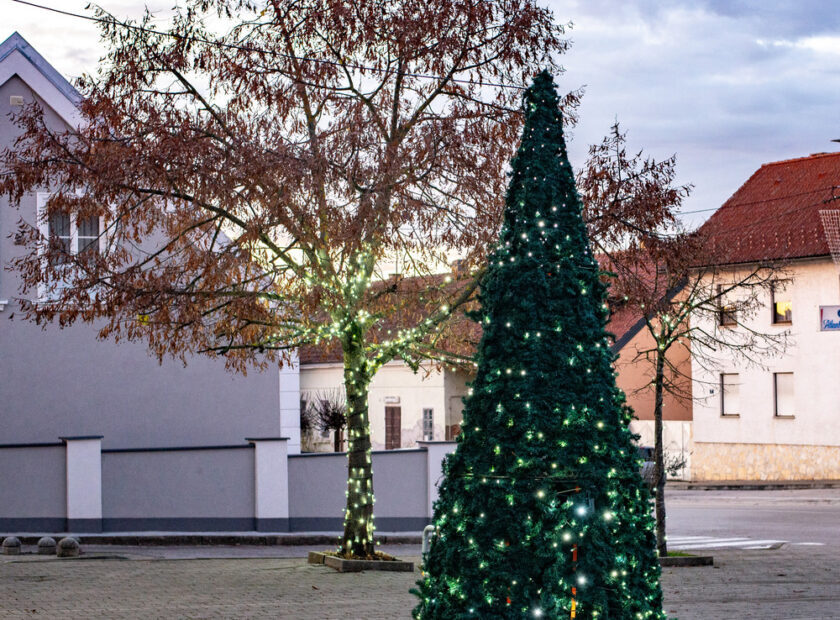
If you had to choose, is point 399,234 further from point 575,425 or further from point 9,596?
point 575,425

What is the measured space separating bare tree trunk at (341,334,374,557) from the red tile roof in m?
24.0

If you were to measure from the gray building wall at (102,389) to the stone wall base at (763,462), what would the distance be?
22.0 m

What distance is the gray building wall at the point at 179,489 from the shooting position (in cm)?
1862

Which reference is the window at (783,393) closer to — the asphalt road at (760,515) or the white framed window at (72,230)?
the asphalt road at (760,515)

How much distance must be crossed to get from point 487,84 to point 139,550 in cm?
882

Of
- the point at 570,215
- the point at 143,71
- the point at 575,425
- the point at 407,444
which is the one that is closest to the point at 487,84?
the point at 143,71

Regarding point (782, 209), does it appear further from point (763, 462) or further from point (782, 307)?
point (763, 462)

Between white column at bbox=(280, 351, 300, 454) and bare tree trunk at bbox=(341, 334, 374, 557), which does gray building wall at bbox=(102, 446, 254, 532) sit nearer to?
white column at bbox=(280, 351, 300, 454)

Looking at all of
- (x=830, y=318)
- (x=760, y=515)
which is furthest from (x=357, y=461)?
(x=830, y=318)

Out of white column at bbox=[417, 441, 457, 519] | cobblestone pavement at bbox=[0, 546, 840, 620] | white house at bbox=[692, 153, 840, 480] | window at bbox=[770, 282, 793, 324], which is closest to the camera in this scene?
cobblestone pavement at bbox=[0, 546, 840, 620]

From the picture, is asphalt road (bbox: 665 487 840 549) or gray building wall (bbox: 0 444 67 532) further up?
gray building wall (bbox: 0 444 67 532)

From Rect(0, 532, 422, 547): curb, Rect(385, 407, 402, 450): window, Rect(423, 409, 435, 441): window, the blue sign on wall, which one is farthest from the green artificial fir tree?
Rect(385, 407, 402, 450): window

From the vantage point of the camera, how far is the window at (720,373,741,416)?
40.5 m

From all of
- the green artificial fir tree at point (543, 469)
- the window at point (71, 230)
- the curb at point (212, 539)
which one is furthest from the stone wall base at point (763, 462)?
the green artificial fir tree at point (543, 469)
